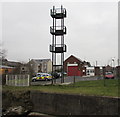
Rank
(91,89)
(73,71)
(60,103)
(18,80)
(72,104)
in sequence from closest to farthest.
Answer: (72,104) → (60,103) → (91,89) → (18,80) → (73,71)

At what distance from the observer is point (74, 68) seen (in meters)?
45.2

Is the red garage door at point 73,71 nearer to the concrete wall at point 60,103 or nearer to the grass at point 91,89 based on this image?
the grass at point 91,89

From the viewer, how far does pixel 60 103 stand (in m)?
14.1

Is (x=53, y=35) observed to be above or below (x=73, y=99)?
above

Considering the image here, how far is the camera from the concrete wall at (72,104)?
37.6 ft

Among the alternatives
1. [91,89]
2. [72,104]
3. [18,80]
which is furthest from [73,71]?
[72,104]

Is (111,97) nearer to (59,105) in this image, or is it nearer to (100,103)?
(100,103)

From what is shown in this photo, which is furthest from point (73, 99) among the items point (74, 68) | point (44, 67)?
point (44, 67)

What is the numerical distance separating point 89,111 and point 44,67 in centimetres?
7986

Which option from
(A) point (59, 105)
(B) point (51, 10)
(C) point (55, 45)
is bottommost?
(A) point (59, 105)

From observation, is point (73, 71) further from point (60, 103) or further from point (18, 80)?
point (60, 103)

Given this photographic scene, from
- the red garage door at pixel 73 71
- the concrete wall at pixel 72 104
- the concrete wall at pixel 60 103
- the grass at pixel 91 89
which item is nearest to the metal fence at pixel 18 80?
the concrete wall at pixel 60 103

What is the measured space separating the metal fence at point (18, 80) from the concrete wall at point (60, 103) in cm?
280

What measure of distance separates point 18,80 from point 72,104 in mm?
10191
